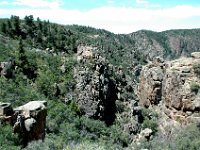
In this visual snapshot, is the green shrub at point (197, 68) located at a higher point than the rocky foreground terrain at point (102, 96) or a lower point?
higher

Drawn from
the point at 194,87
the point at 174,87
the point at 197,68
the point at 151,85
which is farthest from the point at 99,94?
the point at 197,68

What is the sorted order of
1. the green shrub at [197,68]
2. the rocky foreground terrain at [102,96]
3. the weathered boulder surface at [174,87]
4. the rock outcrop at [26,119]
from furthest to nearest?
the green shrub at [197,68], the weathered boulder surface at [174,87], the rocky foreground terrain at [102,96], the rock outcrop at [26,119]

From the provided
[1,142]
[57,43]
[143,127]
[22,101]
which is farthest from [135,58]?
[1,142]

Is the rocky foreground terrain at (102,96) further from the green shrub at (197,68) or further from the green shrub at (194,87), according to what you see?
the green shrub at (197,68)

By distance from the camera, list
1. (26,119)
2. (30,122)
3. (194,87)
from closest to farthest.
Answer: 1. (30,122)
2. (26,119)
3. (194,87)

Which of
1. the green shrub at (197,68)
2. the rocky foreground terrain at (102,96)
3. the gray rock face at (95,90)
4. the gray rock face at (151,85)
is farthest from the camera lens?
the gray rock face at (151,85)

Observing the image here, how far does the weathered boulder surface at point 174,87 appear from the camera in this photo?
225 feet

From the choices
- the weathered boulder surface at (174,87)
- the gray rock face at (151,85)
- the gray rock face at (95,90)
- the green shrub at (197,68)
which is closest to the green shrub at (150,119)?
the weathered boulder surface at (174,87)

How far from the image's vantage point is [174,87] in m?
73.2

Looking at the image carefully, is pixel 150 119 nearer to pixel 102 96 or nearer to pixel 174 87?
pixel 174 87

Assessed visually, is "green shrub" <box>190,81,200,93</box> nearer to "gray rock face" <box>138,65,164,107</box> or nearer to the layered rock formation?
"gray rock face" <box>138,65,164,107</box>

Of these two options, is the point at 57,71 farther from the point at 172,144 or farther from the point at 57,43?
the point at 172,144

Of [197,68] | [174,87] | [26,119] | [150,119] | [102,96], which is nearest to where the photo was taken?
[26,119]

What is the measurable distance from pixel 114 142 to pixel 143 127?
9478 millimetres
